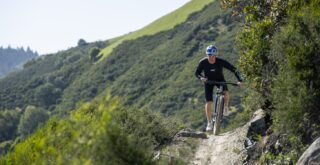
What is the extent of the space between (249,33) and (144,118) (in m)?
3.76

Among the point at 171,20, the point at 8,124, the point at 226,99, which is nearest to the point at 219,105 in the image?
the point at 226,99

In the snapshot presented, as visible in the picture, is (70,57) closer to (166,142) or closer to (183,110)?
(183,110)

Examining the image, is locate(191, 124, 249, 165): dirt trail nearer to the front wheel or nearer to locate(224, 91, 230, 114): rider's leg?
the front wheel

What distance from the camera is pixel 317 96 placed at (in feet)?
27.0

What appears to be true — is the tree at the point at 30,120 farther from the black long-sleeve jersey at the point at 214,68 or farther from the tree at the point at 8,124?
the black long-sleeve jersey at the point at 214,68

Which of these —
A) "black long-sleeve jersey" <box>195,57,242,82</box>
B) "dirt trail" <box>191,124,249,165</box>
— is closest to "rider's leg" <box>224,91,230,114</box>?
"black long-sleeve jersey" <box>195,57,242,82</box>

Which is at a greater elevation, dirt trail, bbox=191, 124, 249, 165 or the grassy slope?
dirt trail, bbox=191, 124, 249, 165

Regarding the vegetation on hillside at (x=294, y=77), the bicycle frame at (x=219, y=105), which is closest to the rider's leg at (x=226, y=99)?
the bicycle frame at (x=219, y=105)

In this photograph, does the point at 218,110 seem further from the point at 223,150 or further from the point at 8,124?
the point at 8,124

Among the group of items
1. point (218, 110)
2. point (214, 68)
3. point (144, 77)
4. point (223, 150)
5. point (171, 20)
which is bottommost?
point (144, 77)

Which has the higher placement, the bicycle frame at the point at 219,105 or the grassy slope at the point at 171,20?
the bicycle frame at the point at 219,105

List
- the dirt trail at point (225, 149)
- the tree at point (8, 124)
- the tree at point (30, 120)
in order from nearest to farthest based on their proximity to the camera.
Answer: the dirt trail at point (225, 149) < the tree at point (30, 120) < the tree at point (8, 124)

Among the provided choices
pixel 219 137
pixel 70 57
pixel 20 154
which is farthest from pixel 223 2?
pixel 70 57

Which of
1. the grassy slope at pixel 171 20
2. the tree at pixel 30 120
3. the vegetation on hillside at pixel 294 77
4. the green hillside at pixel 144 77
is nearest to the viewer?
the vegetation on hillside at pixel 294 77
